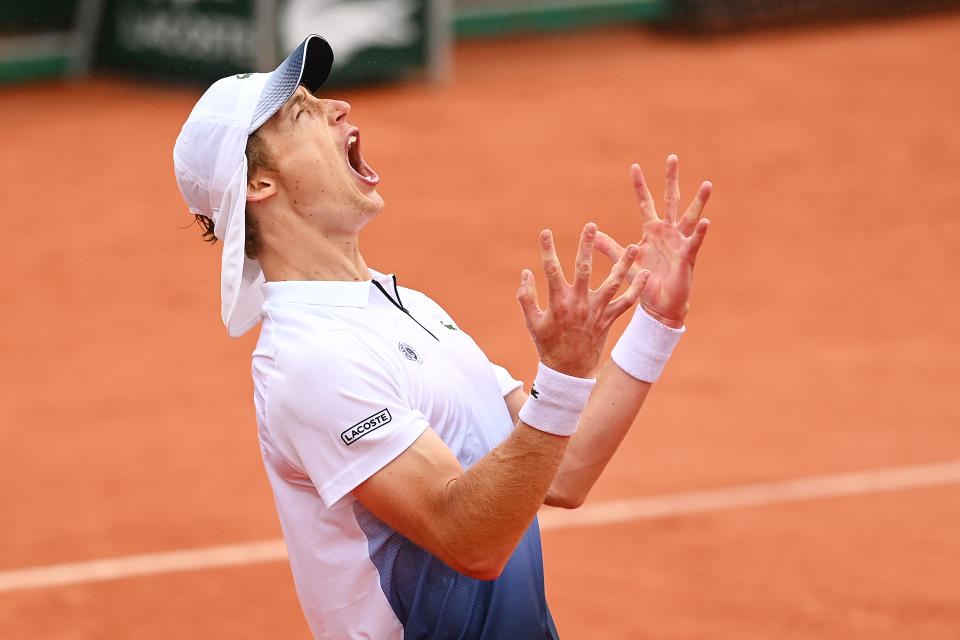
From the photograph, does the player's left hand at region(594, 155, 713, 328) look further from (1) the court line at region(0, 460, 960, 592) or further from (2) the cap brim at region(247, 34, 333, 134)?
(1) the court line at region(0, 460, 960, 592)

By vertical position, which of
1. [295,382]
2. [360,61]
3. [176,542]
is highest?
[295,382]

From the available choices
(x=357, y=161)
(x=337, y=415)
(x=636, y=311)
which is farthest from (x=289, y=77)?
(x=636, y=311)

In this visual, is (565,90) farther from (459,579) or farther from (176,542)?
(459,579)

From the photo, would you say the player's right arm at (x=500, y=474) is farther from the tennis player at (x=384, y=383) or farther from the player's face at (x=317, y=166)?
the player's face at (x=317, y=166)

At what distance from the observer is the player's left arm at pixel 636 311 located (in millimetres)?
3627

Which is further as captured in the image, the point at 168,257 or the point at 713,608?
→ the point at 168,257

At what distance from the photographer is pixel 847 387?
8555 millimetres

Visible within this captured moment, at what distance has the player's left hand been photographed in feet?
12.1

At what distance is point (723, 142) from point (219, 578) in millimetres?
7886

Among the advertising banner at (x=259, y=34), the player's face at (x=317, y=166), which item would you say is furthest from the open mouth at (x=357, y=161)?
the advertising banner at (x=259, y=34)

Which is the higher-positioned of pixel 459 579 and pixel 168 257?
pixel 459 579

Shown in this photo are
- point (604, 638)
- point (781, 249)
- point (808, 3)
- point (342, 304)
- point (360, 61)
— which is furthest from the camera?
point (808, 3)

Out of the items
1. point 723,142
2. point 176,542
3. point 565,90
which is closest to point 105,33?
point 565,90

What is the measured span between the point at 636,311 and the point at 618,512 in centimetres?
361
